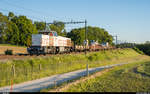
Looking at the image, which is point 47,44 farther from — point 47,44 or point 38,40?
point 38,40

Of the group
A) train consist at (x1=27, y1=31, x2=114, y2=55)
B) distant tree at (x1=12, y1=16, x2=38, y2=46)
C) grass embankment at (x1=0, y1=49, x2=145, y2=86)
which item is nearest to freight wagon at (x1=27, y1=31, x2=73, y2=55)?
train consist at (x1=27, y1=31, x2=114, y2=55)

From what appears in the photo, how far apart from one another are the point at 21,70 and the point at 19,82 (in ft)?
7.98

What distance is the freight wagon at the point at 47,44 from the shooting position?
27734mm

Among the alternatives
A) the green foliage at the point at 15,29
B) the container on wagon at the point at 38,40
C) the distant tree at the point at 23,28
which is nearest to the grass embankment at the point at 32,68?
the container on wagon at the point at 38,40

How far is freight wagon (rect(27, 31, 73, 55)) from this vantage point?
27734mm

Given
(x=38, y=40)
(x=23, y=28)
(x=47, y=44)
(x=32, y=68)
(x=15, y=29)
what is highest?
(x=23, y=28)

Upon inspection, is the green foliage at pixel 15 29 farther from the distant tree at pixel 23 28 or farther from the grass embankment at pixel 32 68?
the grass embankment at pixel 32 68

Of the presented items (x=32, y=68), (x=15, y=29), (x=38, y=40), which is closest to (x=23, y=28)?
(x=15, y=29)

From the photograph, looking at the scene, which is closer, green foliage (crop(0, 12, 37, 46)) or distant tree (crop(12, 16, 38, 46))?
green foliage (crop(0, 12, 37, 46))

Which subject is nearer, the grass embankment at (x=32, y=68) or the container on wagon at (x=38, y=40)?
the grass embankment at (x=32, y=68)

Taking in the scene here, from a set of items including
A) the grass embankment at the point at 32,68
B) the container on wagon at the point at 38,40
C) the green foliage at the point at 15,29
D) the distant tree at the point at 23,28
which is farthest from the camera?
the distant tree at the point at 23,28

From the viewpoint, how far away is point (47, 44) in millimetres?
29719

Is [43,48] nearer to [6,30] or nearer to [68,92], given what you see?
[68,92]

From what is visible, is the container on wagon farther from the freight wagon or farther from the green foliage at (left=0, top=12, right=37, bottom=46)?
the green foliage at (left=0, top=12, right=37, bottom=46)
